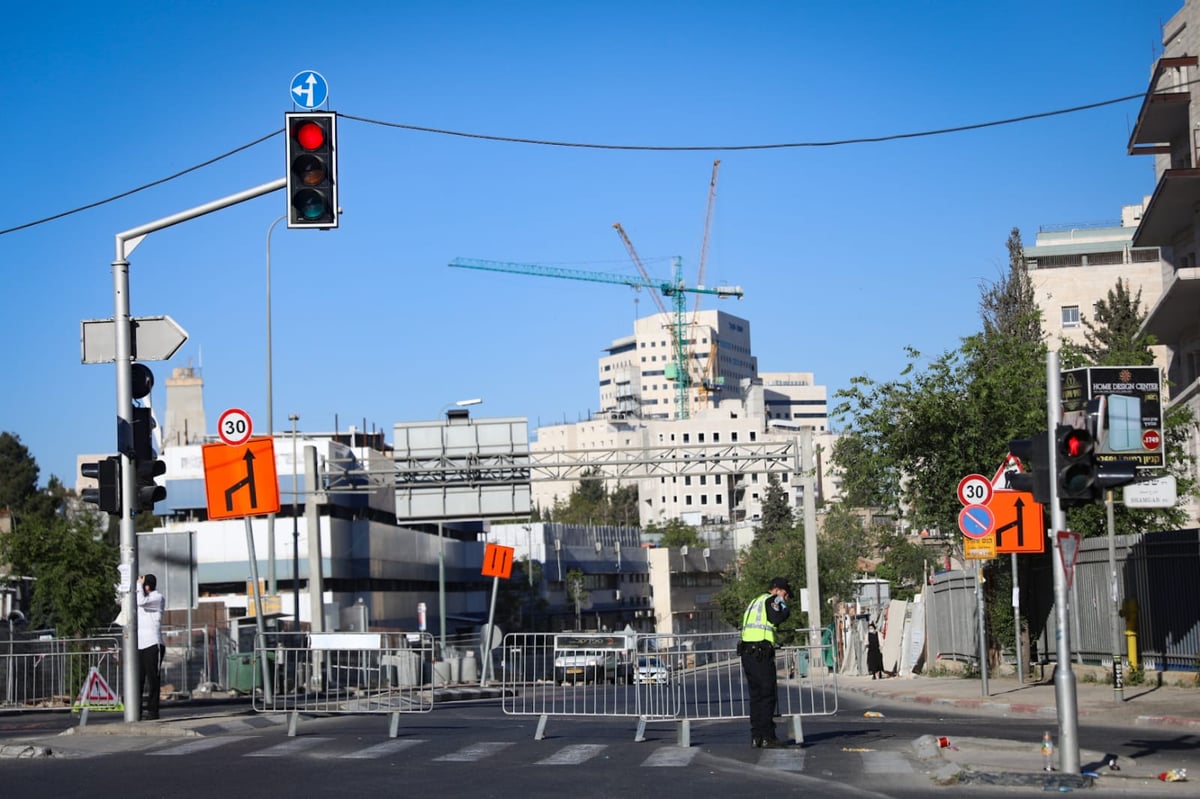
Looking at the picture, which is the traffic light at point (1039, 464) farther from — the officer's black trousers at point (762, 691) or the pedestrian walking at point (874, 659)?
the pedestrian walking at point (874, 659)

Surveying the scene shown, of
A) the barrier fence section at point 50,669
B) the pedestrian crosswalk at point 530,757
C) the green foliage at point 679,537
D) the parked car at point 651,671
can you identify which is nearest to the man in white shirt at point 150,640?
the pedestrian crosswalk at point 530,757

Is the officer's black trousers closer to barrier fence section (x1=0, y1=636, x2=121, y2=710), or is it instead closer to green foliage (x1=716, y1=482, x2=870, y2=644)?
barrier fence section (x1=0, y1=636, x2=121, y2=710)

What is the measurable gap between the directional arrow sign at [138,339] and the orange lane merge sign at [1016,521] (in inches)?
495

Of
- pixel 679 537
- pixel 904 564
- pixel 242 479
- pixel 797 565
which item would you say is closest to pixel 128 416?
pixel 242 479

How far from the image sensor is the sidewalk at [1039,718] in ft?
37.2

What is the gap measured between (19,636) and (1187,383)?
31149 mm

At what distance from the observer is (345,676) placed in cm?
2012

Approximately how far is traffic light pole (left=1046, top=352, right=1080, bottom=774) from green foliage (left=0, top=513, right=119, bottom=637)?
22142 millimetres

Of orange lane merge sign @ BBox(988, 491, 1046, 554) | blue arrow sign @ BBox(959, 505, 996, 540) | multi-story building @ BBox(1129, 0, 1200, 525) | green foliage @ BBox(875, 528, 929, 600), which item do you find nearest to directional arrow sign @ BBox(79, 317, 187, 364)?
blue arrow sign @ BBox(959, 505, 996, 540)

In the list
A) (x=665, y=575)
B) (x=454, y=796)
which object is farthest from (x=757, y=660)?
(x=665, y=575)

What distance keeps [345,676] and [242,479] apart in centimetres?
347

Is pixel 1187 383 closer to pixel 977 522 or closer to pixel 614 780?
pixel 977 522

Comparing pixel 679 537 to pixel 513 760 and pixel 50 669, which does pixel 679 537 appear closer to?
pixel 50 669

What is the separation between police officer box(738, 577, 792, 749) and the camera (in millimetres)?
14695
